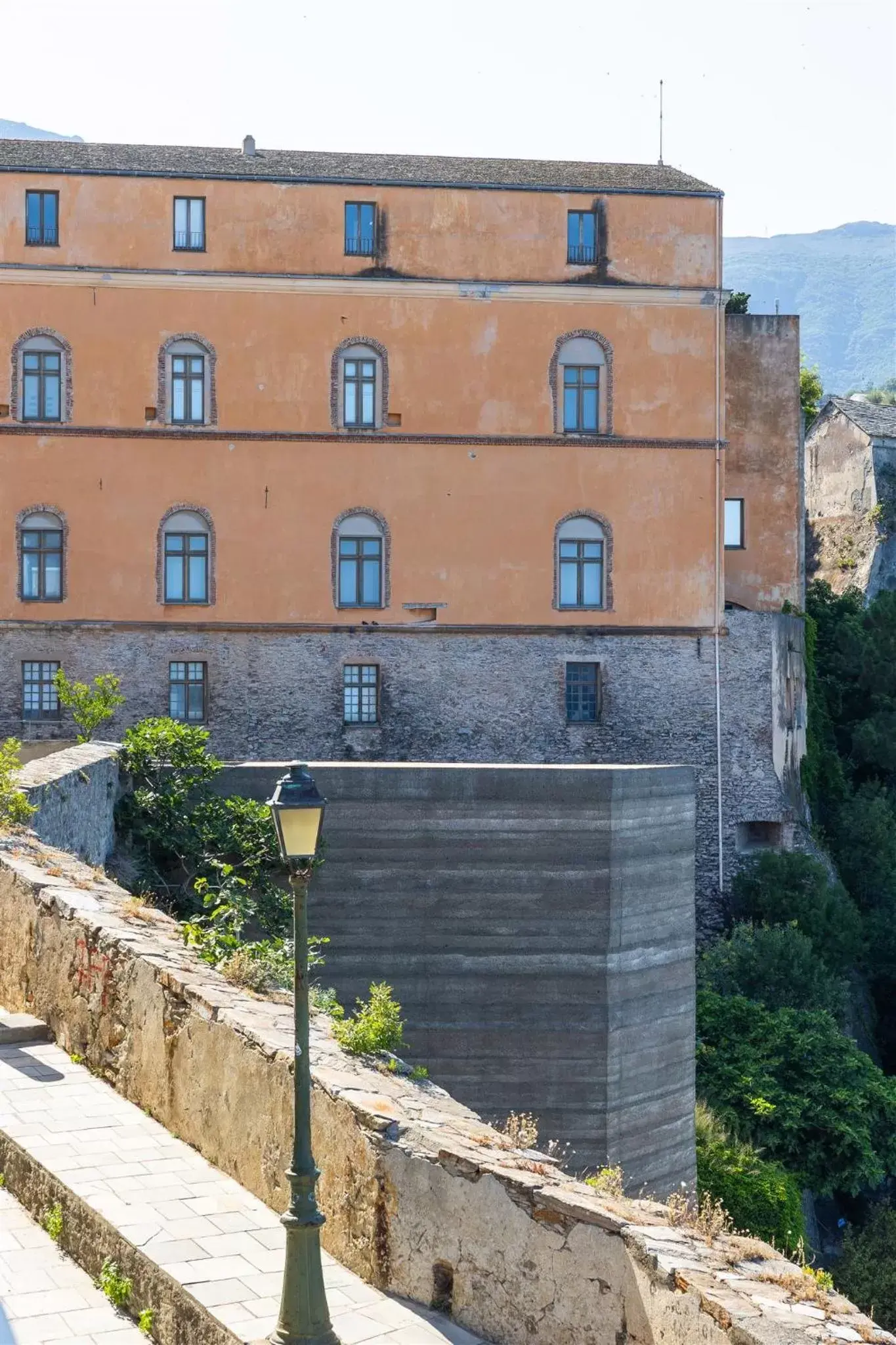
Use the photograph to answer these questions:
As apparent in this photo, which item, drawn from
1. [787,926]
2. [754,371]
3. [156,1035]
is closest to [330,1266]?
[156,1035]

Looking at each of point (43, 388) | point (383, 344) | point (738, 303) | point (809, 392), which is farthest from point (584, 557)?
point (809, 392)

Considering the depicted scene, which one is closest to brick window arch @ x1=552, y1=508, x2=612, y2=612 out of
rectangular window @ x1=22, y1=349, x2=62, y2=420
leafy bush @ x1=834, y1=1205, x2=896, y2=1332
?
rectangular window @ x1=22, y1=349, x2=62, y2=420

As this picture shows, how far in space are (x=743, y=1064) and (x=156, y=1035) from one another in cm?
1902

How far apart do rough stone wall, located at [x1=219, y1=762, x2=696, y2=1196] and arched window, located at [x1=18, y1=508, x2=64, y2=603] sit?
37.5 feet

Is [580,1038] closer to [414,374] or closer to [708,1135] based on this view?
[708,1135]

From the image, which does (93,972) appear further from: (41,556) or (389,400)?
(389,400)

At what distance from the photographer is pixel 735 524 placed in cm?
3434

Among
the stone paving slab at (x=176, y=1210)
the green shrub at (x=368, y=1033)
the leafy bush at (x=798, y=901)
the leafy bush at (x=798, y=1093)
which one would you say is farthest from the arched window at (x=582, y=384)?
the stone paving slab at (x=176, y=1210)

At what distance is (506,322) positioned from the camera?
104ft

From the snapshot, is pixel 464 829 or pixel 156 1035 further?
pixel 464 829

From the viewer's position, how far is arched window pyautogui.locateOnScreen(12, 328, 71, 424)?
3098cm

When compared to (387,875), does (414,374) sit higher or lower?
higher

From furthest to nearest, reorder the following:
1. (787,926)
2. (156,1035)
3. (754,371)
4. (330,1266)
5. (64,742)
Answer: (754,371), (787,926), (64,742), (156,1035), (330,1266)

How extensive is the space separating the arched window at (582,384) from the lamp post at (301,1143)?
82.4 ft
